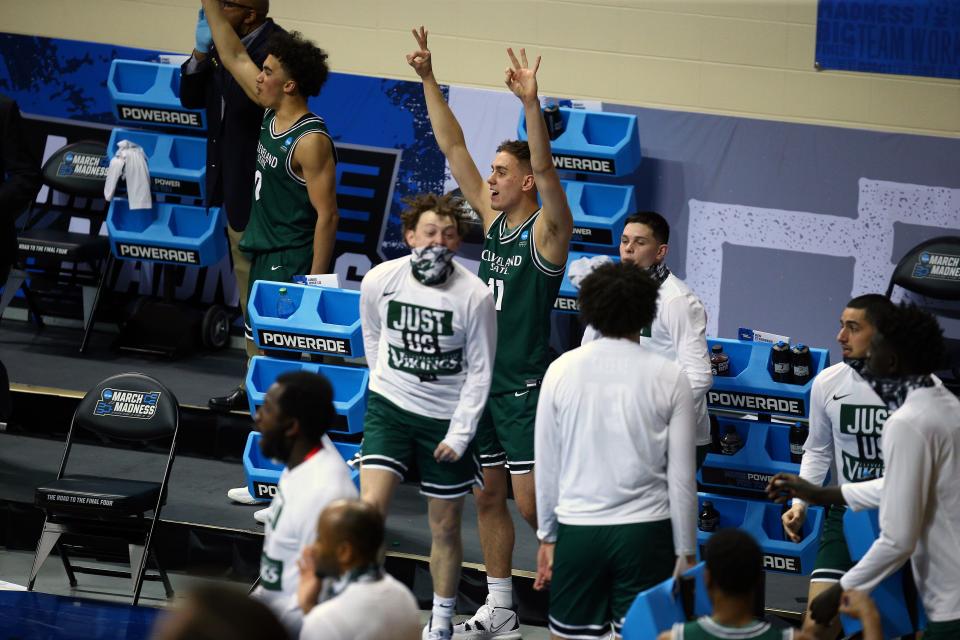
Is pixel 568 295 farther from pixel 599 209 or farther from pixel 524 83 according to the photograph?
pixel 524 83

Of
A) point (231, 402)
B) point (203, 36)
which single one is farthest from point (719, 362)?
point (203, 36)

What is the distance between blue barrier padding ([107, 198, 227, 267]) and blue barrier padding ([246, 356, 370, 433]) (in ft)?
6.71

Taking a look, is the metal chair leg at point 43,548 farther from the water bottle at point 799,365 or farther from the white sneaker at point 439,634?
the water bottle at point 799,365

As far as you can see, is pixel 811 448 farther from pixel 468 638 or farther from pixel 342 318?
pixel 342 318

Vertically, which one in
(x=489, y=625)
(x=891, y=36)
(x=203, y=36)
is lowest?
(x=489, y=625)

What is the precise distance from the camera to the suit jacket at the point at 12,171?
6.72 meters

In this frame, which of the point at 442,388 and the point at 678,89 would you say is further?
the point at 678,89

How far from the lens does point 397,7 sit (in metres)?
8.64

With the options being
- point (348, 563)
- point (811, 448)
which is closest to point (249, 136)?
point (811, 448)

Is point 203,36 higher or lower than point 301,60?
higher

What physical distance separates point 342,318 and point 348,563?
3152 mm

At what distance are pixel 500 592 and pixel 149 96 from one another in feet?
14.4

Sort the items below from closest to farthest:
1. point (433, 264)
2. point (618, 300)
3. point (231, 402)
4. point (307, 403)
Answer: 1. point (307, 403)
2. point (618, 300)
3. point (433, 264)
4. point (231, 402)

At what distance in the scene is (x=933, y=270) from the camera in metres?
7.55
